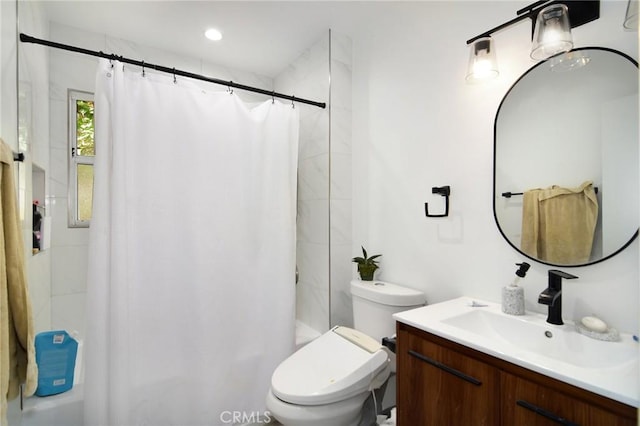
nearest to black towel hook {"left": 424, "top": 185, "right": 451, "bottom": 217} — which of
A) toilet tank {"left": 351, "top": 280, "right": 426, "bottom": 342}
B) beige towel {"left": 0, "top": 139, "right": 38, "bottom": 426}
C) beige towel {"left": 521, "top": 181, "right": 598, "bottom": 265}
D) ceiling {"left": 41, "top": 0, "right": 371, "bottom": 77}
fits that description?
beige towel {"left": 521, "top": 181, "right": 598, "bottom": 265}

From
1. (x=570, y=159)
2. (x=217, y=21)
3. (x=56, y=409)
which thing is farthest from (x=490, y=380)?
(x=217, y=21)

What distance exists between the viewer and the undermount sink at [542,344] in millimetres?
743

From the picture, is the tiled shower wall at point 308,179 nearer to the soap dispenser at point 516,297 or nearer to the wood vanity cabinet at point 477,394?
the wood vanity cabinet at point 477,394

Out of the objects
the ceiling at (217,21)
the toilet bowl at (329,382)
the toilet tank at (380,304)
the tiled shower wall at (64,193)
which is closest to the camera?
the toilet bowl at (329,382)

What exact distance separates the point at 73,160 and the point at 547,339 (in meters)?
2.86

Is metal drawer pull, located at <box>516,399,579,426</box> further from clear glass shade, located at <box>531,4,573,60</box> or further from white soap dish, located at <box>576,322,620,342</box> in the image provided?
clear glass shade, located at <box>531,4,573,60</box>

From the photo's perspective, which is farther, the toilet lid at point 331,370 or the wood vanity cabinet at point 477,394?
the toilet lid at point 331,370

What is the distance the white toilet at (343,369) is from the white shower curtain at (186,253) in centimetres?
44

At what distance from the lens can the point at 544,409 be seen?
2.64ft

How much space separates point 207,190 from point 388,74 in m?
1.33

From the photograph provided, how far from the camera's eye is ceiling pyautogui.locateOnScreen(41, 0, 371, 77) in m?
1.88

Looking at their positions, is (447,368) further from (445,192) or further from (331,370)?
(445,192)

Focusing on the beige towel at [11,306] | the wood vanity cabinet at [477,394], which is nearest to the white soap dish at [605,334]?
the wood vanity cabinet at [477,394]

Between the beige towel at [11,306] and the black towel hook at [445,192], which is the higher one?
the black towel hook at [445,192]
